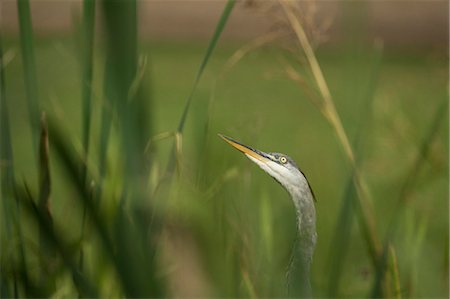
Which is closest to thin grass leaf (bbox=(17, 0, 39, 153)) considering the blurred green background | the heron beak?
the blurred green background

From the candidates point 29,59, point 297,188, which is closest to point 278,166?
point 297,188

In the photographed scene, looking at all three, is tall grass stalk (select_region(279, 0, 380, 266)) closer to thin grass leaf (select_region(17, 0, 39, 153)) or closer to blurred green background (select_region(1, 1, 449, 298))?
blurred green background (select_region(1, 1, 449, 298))

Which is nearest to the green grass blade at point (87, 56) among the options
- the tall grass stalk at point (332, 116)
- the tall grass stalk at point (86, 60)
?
the tall grass stalk at point (86, 60)

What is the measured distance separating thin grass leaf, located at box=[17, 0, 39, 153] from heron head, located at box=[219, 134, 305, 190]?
0.12 metres

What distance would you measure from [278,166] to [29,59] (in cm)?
15

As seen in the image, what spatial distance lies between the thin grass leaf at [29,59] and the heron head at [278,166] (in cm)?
12

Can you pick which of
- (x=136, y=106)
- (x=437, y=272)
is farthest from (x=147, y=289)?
(x=437, y=272)

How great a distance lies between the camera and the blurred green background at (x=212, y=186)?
215mm

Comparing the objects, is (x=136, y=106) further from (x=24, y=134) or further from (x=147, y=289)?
(x=24, y=134)

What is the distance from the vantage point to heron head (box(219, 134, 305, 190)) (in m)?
0.33

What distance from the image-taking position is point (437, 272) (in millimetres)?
920

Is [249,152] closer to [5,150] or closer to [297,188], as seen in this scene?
[297,188]

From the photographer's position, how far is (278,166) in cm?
34

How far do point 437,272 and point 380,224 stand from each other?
165 mm
